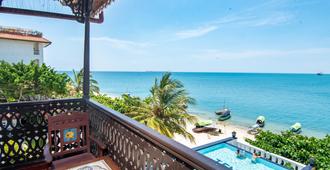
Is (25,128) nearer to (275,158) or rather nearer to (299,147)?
(275,158)

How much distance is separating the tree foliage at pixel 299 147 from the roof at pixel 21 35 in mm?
18231

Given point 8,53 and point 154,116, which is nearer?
point 154,116

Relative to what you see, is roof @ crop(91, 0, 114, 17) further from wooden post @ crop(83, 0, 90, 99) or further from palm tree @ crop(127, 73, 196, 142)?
palm tree @ crop(127, 73, 196, 142)

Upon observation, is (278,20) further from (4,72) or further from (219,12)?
(4,72)

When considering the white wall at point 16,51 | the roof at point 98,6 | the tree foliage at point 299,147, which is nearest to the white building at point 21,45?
the white wall at point 16,51

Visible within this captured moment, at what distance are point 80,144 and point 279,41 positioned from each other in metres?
43.6

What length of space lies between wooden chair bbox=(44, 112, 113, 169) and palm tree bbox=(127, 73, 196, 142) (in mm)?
5969

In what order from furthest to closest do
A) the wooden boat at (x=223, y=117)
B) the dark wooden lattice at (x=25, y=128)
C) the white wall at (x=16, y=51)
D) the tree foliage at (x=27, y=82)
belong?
the wooden boat at (x=223, y=117) < the white wall at (x=16, y=51) < the tree foliage at (x=27, y=82) < the dark wooden lattice at (x=25, y=128)

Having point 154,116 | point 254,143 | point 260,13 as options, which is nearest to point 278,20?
point 260,13

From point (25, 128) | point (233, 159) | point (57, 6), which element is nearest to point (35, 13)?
point (57, 6)

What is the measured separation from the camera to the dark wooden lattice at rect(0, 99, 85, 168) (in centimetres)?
260

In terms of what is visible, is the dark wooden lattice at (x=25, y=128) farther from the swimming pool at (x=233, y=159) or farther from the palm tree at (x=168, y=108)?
the swimming pool at (x=233, y=159)

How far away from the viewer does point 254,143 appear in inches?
399

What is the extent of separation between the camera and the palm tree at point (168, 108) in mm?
8930
